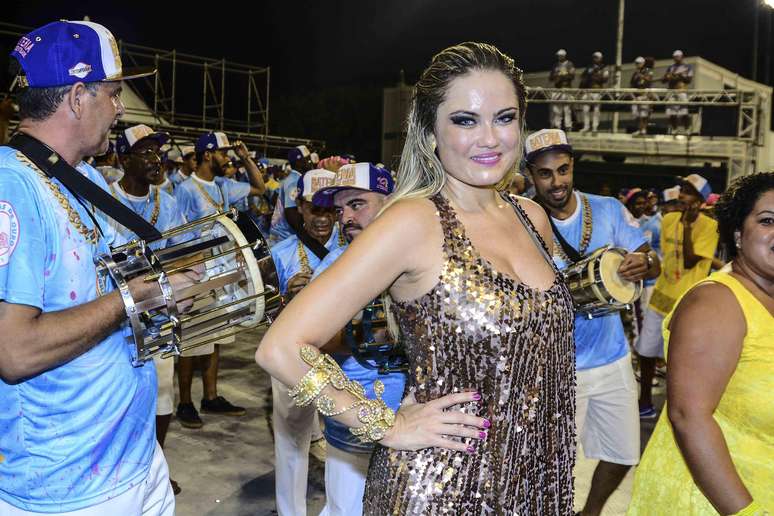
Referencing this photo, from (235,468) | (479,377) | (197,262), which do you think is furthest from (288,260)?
(479,377)

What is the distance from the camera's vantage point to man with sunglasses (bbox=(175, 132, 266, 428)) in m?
5.87

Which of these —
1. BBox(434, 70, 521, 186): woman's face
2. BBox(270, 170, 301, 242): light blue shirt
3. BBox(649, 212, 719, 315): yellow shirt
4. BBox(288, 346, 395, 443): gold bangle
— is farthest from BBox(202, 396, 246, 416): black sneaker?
BBox(434, 70, 521, 186): woman's face

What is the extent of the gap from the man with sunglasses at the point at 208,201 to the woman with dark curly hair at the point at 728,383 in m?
3.03

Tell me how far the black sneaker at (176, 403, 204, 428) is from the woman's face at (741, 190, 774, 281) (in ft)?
15.4

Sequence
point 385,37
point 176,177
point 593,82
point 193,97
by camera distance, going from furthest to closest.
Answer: point 385,37, point 193,97, point 593,82, point 176,177

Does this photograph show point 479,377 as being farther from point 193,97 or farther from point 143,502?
point 193,97

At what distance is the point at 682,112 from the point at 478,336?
64.7ft

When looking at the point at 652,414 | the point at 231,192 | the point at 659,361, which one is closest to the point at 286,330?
the point at 652,414

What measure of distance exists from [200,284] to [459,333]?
0.97 metres

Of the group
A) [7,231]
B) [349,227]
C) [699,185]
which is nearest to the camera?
[7,231]

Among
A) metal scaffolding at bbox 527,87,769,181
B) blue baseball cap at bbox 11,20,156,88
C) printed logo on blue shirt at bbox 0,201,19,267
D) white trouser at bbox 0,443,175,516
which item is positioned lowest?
white trouser at bbox 0,443,175,516

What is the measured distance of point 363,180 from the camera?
364 centimetres

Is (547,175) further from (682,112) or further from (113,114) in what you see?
(682,112)

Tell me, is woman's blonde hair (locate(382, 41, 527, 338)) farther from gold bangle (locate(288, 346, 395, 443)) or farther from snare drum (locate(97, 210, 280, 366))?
snare drum (locate(97, 210, 280, 366))
